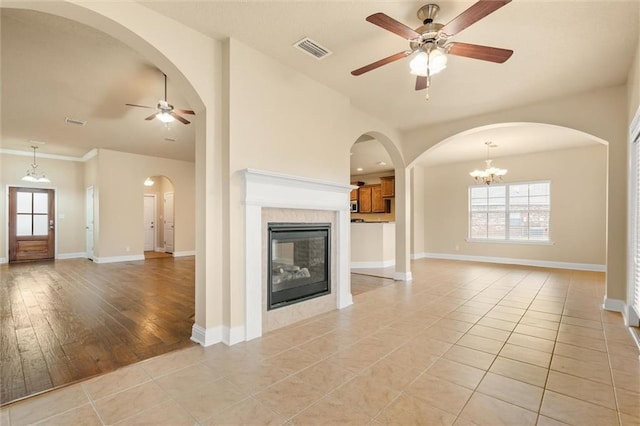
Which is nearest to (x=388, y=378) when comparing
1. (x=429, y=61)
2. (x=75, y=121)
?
(x=429, y=61)

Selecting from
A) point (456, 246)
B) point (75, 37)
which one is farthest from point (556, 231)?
point (75, 37)

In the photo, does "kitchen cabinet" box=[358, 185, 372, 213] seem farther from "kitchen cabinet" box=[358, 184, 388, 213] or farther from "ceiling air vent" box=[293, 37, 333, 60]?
"ceiling air vent" box=[293, 37, 333, 60]

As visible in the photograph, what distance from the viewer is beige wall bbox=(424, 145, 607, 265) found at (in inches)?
272

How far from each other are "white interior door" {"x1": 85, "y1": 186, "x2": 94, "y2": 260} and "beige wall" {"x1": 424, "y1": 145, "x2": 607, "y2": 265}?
34.1 ft

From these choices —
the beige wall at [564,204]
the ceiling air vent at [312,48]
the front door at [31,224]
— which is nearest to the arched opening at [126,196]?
the front door at [31,224]

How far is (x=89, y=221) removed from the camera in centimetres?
852

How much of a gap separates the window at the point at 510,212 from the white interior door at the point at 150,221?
1053cm

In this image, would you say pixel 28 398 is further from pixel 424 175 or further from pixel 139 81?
pixel 424 175

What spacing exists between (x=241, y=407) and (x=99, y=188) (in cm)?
789

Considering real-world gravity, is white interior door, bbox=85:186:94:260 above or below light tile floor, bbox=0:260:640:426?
above

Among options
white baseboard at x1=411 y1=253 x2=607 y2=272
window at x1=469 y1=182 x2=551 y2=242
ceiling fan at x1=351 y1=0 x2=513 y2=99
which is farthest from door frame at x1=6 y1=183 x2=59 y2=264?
window at x1=469 y1=182 x2=551 y2=242

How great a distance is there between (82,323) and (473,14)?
459cm

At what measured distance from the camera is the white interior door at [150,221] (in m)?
10.7

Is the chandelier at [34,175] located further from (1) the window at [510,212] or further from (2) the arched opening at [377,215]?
(1) the window at [510,212]
